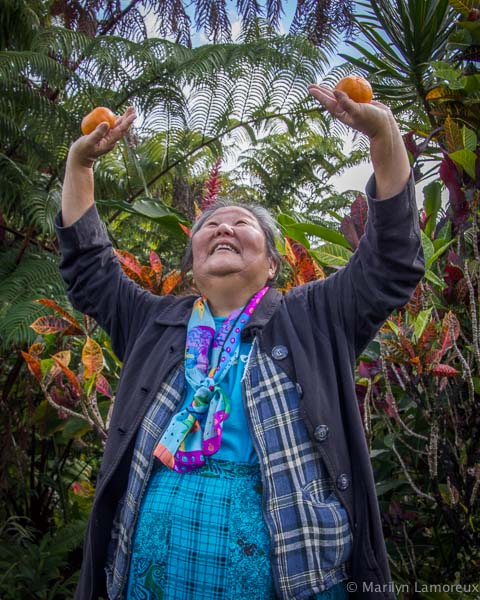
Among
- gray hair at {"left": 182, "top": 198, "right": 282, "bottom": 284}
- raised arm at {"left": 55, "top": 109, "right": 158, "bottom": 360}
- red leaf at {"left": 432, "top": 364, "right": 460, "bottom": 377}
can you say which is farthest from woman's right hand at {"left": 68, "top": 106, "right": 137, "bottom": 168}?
red leaf at {"left": 432, "top": 364, "right": 460, "bottom": 377}

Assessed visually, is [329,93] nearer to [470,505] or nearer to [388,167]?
[388,167]

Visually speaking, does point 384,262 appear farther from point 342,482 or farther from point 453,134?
point 453,134

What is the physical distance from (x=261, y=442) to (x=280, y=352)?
0.21 metres

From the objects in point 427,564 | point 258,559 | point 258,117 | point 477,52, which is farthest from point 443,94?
point 258,559

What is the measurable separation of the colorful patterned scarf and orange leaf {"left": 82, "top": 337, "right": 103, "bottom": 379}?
424 millimetres

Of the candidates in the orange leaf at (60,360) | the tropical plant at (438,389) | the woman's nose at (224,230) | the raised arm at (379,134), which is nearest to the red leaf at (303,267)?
the tropical plant at (438,389)

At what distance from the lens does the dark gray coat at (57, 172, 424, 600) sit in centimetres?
117

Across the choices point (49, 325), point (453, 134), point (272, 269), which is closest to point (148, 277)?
point (49, 325)

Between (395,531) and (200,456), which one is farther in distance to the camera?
(395,531)

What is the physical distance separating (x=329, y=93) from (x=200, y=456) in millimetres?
810

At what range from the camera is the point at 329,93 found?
1209mm

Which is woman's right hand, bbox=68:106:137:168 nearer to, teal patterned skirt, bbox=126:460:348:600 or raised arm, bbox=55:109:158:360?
raised arm, bbox=55:109:158:360

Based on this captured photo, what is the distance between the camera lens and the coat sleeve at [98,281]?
1.45 metres

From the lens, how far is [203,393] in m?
1.24
